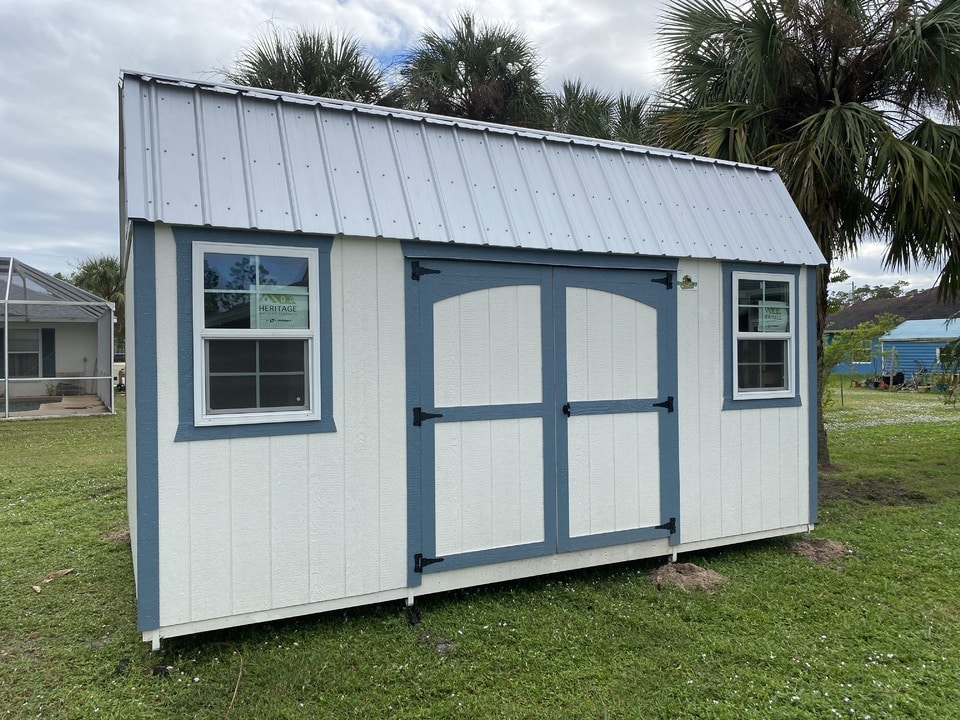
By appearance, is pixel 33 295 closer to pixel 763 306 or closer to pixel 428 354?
pixel 428 354

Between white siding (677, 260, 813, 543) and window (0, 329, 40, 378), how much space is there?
49.1 ft

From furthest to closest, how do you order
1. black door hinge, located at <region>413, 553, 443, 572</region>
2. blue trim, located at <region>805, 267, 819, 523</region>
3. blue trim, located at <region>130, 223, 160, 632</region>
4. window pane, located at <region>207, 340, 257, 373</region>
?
1. blue trim, located at <region>805, 267, 819, 523</region>
2. black door hinge, located at <region>413, 553, 443, 572</region>
3. window pane, located at <region>207, 340, 257, 373</region>
4. blue trim, located at <region>130, 223, 160, 632</region>

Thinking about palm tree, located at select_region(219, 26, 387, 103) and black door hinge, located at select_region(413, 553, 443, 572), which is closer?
black door hinge, located at select_region(413, 553, 443, 572)

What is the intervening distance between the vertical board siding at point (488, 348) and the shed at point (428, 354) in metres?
0.01

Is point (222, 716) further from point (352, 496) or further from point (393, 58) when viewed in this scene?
point (393, 58)

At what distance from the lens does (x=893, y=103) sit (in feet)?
23.6

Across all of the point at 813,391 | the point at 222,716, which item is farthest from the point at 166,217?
the point at 813,391

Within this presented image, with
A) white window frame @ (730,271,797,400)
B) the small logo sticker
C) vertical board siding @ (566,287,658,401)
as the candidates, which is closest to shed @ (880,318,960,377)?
white window frame @ (730,271,797,400)

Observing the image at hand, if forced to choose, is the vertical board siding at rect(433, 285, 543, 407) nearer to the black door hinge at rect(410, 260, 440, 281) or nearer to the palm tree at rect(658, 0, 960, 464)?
the black door hinge at rect(410, 260, 440, 281)

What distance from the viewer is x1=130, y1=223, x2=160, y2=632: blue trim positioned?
10.3 ft

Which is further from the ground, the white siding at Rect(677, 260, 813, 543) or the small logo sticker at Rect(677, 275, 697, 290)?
the small logo sticker at Rect(677, 275, 697, 290)

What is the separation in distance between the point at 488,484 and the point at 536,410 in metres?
0.55

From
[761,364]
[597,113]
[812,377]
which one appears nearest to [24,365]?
[597,113]

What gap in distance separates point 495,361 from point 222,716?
2.27m
